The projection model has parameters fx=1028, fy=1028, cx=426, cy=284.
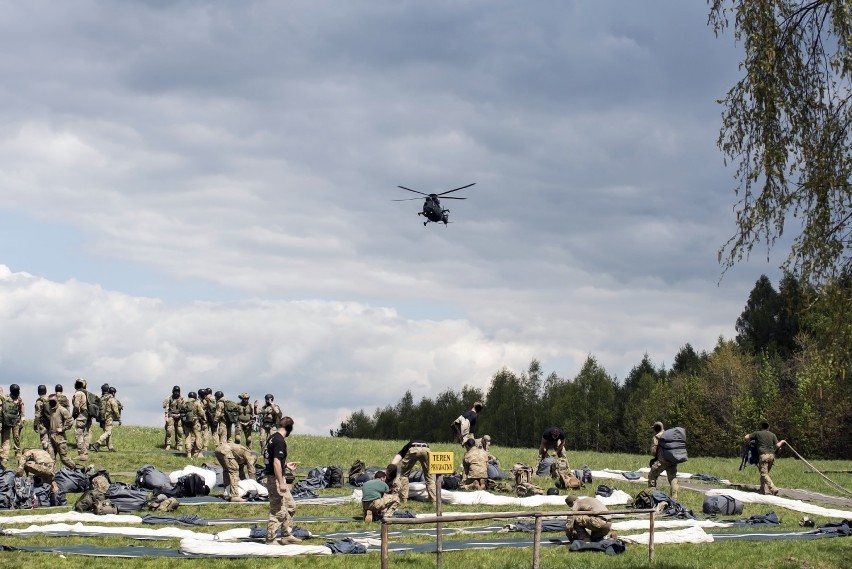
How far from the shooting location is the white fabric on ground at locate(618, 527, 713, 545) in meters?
19.5

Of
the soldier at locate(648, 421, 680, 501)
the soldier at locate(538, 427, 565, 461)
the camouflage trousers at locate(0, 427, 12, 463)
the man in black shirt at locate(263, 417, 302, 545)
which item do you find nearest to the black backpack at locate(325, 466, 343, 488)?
the soldier at locate(538, 427, 565, 461)

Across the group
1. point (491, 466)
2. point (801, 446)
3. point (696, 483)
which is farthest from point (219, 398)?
point (801, 446)

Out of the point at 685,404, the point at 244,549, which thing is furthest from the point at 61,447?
the point at 685,404

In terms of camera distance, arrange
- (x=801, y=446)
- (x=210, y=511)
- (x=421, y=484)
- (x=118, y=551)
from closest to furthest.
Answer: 1. (x=118, y=551)
2. (x=210, y=511)
3. (x=421, y=484)
4. (x=801, y=446)

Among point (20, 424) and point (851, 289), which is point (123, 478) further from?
point (851, 289)

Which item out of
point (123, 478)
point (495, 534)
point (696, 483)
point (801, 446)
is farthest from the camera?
point (801, 446)

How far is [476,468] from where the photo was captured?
2773 centimetres

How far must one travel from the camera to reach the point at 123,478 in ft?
99.3

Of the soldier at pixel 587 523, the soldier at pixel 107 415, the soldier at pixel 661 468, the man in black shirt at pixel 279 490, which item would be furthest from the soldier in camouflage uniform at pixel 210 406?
the soldier at pixel 587 523

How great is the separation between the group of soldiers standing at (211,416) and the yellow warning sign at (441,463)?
20117 mm

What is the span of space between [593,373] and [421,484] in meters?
104

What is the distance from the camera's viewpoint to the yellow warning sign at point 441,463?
671 inches

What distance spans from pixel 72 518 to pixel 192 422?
621 inches

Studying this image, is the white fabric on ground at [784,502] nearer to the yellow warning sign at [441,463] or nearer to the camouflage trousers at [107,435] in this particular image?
the yellow warning sign at [441,463]
